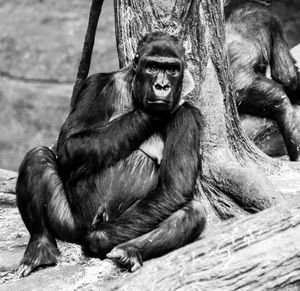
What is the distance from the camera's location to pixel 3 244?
4871mm

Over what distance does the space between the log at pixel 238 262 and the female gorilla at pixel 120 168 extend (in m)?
0.32

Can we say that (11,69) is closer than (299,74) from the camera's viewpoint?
No

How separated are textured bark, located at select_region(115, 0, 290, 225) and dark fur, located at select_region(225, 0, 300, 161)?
2244 mm

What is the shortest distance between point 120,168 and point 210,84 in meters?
1.00

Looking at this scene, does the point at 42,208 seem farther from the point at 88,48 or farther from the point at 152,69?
the point at 88,48

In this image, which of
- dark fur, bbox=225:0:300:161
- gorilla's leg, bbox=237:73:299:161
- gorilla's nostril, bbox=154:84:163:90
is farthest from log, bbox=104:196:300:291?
gorilla's leg, bbox=237:73:299:161

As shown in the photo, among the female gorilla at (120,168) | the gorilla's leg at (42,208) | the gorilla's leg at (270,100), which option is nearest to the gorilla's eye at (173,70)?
the female gorilla at (120,168)

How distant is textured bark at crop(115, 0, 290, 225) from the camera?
186 inches

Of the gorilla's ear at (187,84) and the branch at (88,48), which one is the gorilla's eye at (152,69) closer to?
the gorilla's ear at (187,84)

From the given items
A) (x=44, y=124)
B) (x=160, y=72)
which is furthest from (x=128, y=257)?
(x=44, y=124)

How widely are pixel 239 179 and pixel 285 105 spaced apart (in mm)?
2716

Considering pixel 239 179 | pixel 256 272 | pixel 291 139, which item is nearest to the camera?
pixel 256 272

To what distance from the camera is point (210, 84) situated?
16.0 feet

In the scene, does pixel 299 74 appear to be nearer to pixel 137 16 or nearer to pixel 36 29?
pixel 137 16
